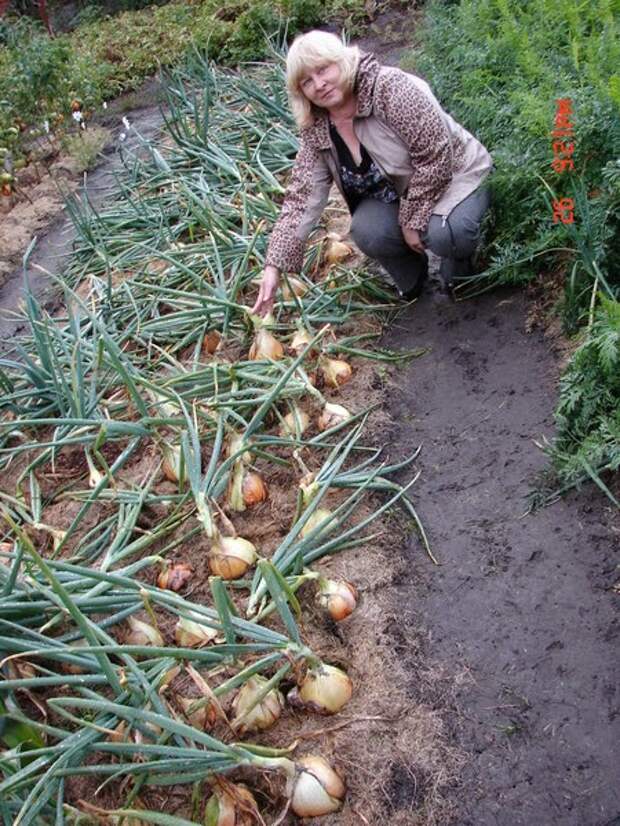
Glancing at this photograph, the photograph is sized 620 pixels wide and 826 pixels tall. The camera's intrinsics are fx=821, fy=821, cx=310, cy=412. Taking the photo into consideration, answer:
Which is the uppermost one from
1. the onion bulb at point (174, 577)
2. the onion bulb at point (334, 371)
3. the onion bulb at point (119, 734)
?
the onion bulb at point (119, 734)

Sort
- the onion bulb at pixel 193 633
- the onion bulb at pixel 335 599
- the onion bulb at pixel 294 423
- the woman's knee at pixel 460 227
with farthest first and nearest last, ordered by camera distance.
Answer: the woman's knee at pixel 460 227 < the onion bulb at pixel 294 423 < the onion bulb at pixel 335 599 < the onion bulb at pixel 193 633

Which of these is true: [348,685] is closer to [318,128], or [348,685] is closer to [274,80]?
[318,128]

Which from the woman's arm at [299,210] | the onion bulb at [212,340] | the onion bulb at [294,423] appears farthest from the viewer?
the onion bulb at [212,340]

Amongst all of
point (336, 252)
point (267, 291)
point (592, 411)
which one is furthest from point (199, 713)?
point (336, 252)

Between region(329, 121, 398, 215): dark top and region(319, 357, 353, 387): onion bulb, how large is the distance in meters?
0.59

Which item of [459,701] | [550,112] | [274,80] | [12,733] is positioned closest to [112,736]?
[12,733]

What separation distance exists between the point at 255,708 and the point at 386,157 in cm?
166

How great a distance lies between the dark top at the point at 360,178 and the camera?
2.58m

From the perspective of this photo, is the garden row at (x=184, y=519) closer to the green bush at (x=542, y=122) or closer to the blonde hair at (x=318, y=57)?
the green bush at (x=542, y=122)

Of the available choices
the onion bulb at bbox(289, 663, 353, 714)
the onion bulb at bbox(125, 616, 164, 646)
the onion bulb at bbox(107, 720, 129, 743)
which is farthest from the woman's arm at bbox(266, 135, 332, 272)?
the onion bulb at bbox(107, 720, 129, 743)

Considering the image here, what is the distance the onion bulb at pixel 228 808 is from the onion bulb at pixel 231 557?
0.56 metres

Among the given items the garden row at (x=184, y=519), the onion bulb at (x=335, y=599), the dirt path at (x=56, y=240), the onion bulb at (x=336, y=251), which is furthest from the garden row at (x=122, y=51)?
the onion bulb at (x=335, y=599)

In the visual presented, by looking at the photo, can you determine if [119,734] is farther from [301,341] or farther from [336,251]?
[336,251]

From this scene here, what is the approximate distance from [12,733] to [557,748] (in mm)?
1038
